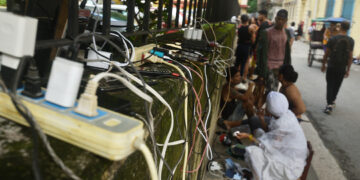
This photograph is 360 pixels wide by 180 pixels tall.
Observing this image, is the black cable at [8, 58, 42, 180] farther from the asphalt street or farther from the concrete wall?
the concrete wall

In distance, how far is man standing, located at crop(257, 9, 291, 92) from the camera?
571cm

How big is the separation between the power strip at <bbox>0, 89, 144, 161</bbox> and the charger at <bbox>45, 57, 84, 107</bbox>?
0.02 metres

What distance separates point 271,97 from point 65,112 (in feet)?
12.5

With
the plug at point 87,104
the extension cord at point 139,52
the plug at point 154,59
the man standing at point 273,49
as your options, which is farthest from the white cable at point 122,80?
the man standing at point 273,49

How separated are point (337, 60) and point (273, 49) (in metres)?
2.17

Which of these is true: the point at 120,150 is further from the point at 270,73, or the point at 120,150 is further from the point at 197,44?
the point at 270,73

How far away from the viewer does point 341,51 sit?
695 cm

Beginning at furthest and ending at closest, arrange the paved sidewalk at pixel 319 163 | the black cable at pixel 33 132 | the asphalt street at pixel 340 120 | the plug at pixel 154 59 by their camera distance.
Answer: the asphalt street at pixel 340 120 → the paved sidewalk at pixel 319 163 → the plug at pixel 154 59 → the black cable at pixel 33 132

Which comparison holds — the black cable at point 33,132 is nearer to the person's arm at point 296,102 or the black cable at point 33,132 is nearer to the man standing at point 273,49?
the person's arm at point 296,102

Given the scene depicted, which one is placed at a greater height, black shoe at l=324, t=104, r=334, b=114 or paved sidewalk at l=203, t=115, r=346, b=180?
black shoe at l=324, t=104, r=334, b=114

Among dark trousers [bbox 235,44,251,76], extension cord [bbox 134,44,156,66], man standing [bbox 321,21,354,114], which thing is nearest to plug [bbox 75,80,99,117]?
extension cord [bbox 134,44,156,66]

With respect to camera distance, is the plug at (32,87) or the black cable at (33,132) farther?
the plug at (32,87)

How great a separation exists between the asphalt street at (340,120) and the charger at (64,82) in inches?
183

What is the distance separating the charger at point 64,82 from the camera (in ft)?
2.25
